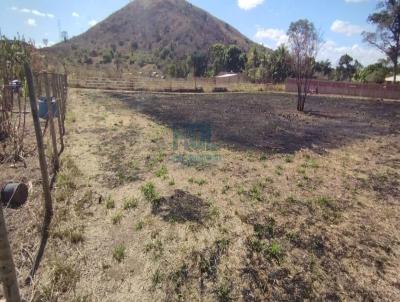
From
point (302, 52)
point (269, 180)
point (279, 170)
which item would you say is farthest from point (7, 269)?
point (302, 52)

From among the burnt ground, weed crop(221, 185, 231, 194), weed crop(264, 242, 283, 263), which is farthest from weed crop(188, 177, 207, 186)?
the burnt ground

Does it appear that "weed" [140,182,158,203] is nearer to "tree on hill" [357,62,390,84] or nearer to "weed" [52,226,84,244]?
"weed" [52,226,84,244]

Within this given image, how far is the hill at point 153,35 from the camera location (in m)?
79.1

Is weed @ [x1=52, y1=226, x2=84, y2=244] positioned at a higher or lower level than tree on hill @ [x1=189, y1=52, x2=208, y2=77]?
lower

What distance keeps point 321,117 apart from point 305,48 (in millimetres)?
4477

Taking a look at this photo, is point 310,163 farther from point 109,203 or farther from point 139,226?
point 109,203

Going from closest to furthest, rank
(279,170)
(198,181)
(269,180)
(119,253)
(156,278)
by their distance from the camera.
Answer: (156,278), (119,253), (198,181), (269,180), (279,170)

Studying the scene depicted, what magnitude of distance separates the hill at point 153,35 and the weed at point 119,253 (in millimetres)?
69438

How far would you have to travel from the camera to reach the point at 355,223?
473cm

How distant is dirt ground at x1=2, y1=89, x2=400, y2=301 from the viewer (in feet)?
11.0

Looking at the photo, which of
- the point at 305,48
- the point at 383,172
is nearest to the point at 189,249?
the point at 383,172

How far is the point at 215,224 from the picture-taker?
15.0 ft

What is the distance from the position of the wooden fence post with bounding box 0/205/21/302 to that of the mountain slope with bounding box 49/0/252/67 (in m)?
78.5

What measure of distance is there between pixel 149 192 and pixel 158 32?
350 ft
